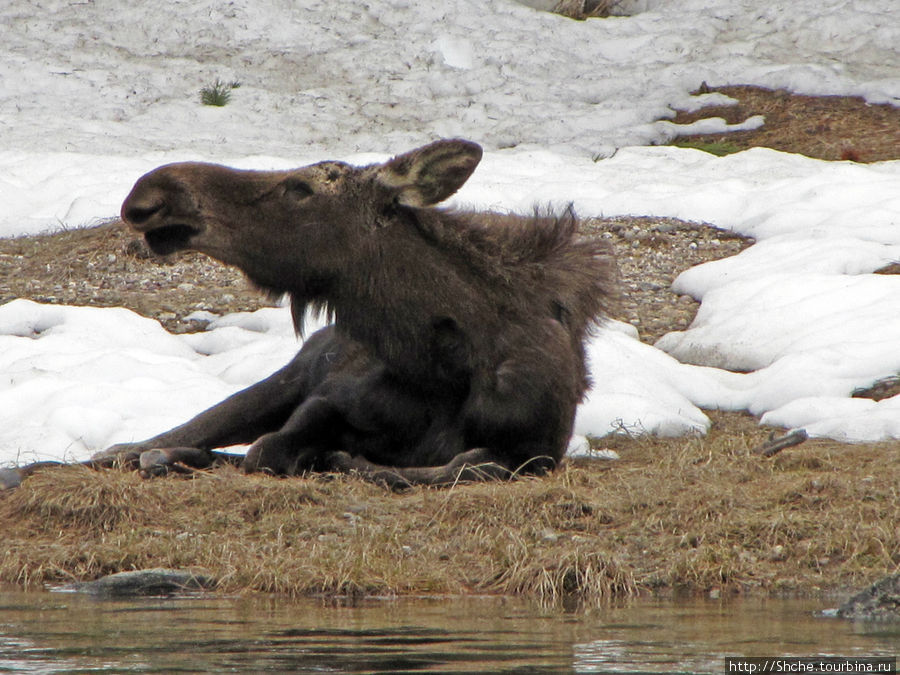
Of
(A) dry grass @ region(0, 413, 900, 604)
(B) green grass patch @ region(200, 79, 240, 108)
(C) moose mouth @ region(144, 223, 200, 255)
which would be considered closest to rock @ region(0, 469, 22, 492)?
(A) dry grass @ region(0, 413, 900, 604)

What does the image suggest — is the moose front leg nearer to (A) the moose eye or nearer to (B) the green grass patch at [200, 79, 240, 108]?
(A) the moose eye

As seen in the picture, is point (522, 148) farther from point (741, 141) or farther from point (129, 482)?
point (129, 482)

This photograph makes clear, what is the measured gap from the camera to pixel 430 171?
21.4 ft

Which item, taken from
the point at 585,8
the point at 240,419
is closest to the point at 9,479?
the point at 240,419

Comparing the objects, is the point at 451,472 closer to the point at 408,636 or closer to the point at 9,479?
the point at 9,479

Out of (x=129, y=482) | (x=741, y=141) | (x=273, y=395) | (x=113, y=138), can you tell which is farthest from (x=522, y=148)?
(x=129, y=482)

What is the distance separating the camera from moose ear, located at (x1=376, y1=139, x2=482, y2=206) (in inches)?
254

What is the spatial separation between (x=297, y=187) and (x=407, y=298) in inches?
29.7

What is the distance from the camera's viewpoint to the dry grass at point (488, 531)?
4844mm

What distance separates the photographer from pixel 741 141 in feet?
57.9

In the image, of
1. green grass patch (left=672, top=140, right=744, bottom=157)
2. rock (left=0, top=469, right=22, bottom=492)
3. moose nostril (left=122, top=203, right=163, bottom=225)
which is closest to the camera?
moose nostril (left=122, top=203, right=163, bottom=225)

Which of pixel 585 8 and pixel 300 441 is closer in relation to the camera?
pixel 300 441

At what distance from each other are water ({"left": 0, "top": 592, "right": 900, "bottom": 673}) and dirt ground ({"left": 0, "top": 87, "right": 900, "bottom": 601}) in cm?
30

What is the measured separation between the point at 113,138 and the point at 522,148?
5.30 m
